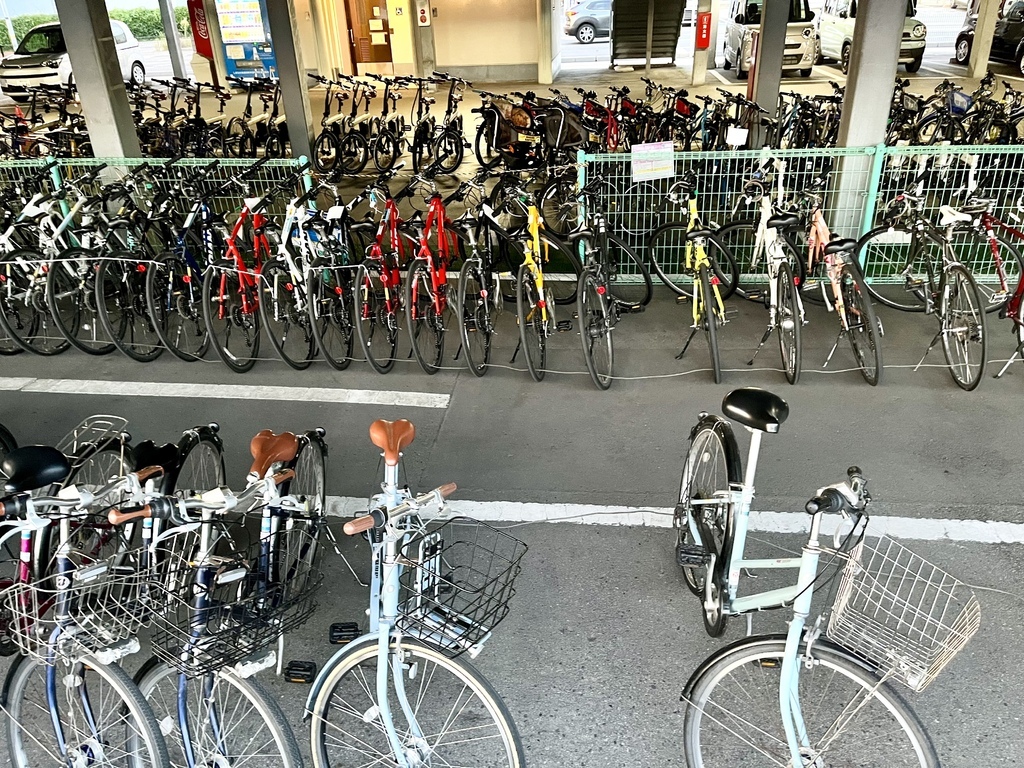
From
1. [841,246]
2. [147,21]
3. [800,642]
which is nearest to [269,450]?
[800,642]

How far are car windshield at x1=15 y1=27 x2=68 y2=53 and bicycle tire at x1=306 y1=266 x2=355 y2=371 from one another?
552 inches

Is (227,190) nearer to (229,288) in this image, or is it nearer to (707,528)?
(229,288)

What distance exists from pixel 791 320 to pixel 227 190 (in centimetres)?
481

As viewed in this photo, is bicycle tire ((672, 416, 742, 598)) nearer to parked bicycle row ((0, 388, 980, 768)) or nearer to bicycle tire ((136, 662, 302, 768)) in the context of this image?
parked bicycle row ((0, 388, 980, 768))

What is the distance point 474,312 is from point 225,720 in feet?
9.84

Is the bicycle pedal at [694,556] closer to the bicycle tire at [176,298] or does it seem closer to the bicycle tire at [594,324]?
the bicycle tire at [594,324]

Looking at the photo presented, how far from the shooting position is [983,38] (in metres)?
14.4

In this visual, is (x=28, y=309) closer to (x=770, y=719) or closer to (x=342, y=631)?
(x=342, y=631)

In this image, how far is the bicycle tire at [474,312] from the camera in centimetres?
449

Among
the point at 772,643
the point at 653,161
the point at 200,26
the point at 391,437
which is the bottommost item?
the point at 772,643

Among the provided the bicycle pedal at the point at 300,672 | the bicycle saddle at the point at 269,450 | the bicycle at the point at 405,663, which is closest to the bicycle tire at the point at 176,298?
the bicycle saddle at the point at 269,450

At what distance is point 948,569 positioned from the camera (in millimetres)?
3016

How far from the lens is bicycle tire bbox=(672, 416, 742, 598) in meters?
2.59

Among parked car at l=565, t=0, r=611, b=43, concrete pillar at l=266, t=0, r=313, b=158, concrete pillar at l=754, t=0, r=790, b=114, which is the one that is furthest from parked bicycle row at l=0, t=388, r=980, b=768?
parked car at l=565, t=0, r=611, b=43
